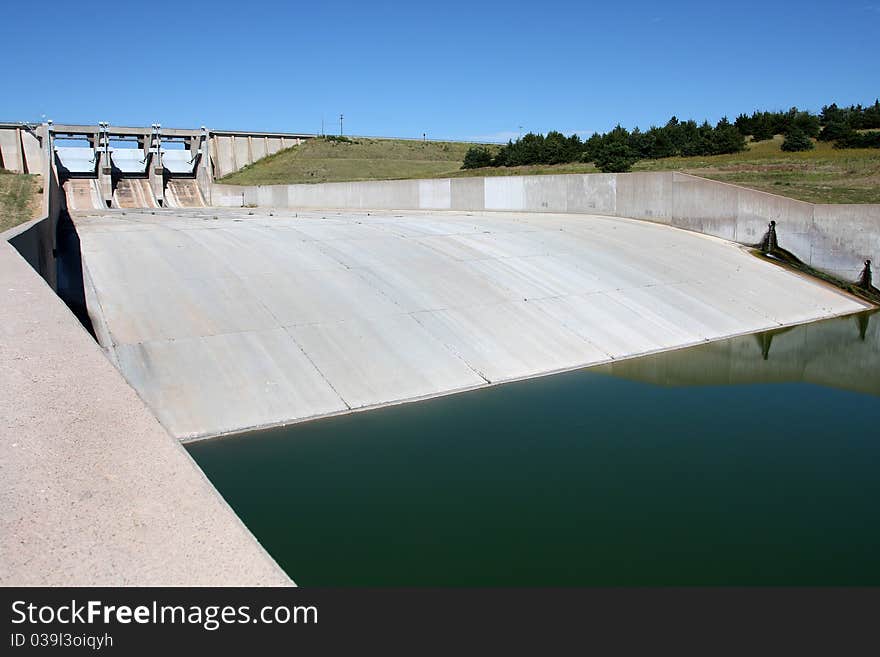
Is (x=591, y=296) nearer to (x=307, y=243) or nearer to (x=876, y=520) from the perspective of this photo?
(x=307, y=243)

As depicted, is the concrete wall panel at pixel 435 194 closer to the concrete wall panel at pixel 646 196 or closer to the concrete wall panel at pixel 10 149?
the concrete wall panel at pixel 646 196

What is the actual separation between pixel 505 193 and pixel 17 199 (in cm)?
1663

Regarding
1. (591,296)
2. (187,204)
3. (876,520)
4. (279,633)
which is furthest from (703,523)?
(187,204)

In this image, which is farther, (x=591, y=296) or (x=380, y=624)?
(x=591, y=296)

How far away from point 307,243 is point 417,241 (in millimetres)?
2802

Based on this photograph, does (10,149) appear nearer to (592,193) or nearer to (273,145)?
(273,145)

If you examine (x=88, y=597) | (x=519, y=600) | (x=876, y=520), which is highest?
(x=88, y=597)

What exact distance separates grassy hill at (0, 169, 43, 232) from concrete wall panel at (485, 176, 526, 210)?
15.7 meters

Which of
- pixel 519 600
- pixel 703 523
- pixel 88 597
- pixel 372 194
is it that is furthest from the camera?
pixel 372 194

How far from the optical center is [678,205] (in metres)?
24.1

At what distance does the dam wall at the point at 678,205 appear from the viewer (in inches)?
822

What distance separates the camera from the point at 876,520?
309 inches

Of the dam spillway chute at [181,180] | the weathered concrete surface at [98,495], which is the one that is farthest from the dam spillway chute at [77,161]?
the weathered concrete surface at [98,495]

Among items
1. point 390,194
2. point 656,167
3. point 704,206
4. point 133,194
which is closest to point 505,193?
point 390,194
